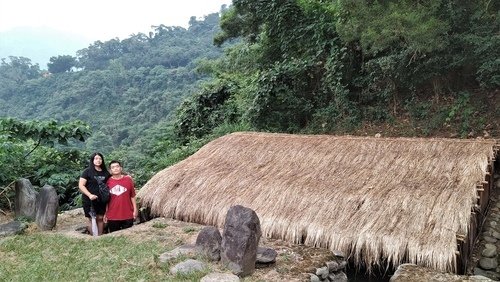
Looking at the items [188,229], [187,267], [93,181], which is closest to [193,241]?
[188,229]

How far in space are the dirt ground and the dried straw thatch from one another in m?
0.27

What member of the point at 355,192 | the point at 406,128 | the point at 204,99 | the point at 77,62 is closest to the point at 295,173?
the point at 355,192

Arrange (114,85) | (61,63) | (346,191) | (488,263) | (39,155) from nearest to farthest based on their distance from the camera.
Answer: (488,263) < (346,191) < (39,155) < (114,85) < (61,63)

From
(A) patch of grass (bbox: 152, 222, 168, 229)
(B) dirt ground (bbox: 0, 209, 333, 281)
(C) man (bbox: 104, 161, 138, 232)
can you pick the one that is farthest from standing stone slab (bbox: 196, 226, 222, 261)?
(C) man (bbox: 104, 161, 138, 232)

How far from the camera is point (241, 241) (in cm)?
498

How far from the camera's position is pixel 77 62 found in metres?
50.7

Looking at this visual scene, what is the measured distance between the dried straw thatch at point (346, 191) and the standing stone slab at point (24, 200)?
1831mm

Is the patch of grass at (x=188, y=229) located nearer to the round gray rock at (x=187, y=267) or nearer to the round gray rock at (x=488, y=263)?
the round gray rock at (x=187, y=267)

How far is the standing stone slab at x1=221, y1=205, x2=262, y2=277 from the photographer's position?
4961 millimetres

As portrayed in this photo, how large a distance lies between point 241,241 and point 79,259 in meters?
2.25

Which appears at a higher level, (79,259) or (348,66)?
(348,66)

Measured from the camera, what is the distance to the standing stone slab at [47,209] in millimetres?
7094

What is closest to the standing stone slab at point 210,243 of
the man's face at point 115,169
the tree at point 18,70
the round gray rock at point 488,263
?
the man's face at point 115,169

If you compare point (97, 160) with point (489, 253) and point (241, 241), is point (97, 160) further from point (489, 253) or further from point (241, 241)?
point (489, 253)
